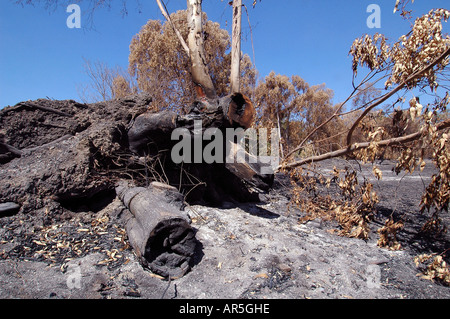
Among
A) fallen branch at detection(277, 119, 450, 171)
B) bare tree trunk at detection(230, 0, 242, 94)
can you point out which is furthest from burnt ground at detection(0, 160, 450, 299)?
bare tree trunk at detection(230, 0, 242, 94)

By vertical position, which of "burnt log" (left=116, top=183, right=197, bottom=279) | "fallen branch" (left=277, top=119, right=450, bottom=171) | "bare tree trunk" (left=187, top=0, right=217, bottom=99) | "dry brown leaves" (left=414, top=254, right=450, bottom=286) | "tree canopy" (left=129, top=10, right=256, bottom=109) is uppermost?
"tree canopy" (left=129, top=10, right=256, bottom=109)

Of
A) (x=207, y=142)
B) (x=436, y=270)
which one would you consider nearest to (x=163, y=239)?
(x=207, y=142)

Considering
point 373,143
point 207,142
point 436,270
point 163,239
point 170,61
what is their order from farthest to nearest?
point 170,61, point 207,142, point 373,143, point 436,270, point 163,239

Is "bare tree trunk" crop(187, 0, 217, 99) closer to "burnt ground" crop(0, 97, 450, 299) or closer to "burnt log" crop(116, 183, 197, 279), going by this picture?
"burnt ground" crop(0, 97, 450, 299)

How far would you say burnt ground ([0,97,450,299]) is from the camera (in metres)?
1.92

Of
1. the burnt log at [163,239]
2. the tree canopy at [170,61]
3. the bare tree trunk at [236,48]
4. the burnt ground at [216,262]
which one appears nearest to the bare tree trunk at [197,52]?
the bare tree trunk at [236,48]

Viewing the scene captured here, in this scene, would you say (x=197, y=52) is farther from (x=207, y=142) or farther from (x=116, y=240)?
(x=116, y=240)

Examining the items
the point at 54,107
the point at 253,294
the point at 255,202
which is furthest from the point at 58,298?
the point at 255,202

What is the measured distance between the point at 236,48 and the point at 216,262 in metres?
3.53

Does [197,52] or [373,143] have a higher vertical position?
[197,52]

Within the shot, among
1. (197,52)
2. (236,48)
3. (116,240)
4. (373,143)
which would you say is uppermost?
(236,48)

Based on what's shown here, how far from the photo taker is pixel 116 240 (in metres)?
2.47
